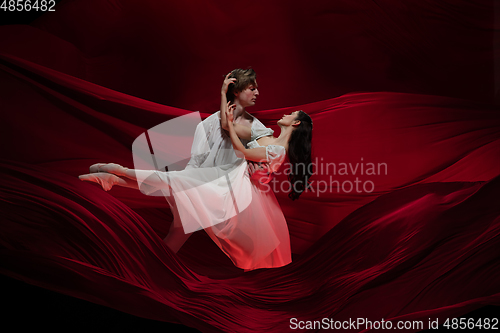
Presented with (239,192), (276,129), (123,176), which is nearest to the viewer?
(123,176)

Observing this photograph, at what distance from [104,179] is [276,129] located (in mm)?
1005

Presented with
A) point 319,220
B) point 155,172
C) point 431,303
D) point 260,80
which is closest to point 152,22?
point 260,80

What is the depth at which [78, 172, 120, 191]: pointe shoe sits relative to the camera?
245 centimetres

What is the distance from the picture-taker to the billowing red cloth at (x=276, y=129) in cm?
247

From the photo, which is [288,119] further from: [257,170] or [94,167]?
[94,167]

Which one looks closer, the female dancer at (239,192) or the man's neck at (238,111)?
the female dancer at (239,192)

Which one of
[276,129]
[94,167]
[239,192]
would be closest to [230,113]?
[276,129]

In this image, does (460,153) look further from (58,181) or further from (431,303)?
(58,181)

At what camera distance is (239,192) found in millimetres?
2568

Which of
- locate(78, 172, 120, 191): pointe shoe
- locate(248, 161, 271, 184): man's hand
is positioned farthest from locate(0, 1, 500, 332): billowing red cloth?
locate(248, 161, 271, 184): man's hand

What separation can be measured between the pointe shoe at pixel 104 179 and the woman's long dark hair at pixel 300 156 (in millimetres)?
958

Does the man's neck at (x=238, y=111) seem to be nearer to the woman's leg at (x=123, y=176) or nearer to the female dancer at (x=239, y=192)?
the female dancer at (x=239, y=192)

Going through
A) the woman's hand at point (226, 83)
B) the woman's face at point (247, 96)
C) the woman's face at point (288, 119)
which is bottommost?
the woman's face at point (288, 119)

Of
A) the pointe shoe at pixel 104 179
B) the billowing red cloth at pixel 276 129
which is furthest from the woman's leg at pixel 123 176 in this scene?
the billowing red cloth at pixel 276 129
